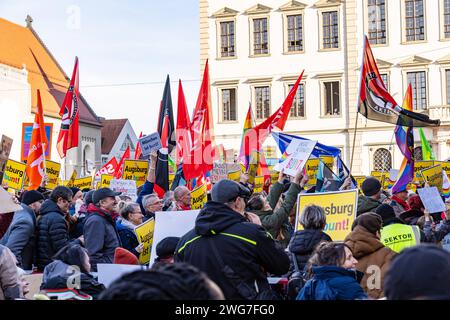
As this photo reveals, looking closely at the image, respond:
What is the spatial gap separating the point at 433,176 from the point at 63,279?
8.89 m

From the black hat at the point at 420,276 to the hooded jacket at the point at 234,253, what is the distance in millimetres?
2619

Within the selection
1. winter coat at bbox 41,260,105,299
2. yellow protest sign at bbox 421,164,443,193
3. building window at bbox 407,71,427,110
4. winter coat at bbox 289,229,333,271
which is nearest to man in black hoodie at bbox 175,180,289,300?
winter coat at bbox 41,260,105,299

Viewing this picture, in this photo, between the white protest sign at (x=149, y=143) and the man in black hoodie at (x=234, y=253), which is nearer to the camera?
the man in black hoodie at (x=234, y=253)

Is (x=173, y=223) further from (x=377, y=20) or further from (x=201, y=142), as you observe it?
(x=377, y=20)

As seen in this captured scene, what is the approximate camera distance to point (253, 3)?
42.8 metres

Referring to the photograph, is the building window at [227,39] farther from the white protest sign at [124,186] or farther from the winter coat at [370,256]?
the winter coat at [370,256]

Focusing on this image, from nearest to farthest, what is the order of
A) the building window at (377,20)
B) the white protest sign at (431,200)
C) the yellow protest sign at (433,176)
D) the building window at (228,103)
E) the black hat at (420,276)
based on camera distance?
the black hat at (420,276)
the white protest sign at (431,200)
the yellow protest sign at (433,176)
the building window at (377,20)
the building window at (228,103)

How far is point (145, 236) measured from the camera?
25.6 feet

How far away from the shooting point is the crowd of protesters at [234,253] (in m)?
2.06

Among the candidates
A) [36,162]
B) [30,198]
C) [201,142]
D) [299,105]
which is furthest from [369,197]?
[299,105]

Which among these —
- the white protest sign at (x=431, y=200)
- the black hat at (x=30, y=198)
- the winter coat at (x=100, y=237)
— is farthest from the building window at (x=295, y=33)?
the winter coat at (x=100, y=237)

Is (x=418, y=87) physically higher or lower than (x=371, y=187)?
higher

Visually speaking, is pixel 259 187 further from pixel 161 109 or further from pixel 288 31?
pixel 288 31

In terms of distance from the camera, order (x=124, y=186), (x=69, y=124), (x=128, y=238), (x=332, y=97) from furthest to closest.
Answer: (x=332, y=97), (x=69, y=124), (x=124, y=186), (x=128, y=238)
